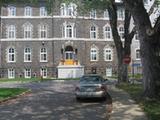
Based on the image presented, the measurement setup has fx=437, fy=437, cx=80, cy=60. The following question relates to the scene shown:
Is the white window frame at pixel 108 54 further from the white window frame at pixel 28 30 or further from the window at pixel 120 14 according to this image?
the white window frame at pixel 28 30

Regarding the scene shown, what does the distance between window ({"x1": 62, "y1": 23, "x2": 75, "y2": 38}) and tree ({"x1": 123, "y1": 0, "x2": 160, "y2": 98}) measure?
46.1 metres

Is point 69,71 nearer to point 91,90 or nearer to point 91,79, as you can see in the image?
point 91,79

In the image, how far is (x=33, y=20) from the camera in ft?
230

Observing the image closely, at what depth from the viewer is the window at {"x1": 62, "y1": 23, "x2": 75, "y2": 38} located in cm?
6912

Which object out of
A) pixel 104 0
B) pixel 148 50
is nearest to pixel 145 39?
pixel 148 50

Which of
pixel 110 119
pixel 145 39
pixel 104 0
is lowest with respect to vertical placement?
pixel 110 119

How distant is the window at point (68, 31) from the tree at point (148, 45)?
46123 millimetres

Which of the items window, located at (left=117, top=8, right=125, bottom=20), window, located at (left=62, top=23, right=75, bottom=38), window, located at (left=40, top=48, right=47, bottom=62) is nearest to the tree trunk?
window, located at (left=62, top=23, right=75, bottom=38)

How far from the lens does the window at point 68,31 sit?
69125 millimetres

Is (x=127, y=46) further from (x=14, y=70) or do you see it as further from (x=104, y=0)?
(x=14, y=70)

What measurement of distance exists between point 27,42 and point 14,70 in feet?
16.1

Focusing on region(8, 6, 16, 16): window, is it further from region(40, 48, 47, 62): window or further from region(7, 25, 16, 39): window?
region(40, 48, 47, 62): window

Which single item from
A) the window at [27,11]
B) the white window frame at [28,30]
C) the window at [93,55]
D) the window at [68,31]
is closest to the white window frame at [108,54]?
the window at [93,55]

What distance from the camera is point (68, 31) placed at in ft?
227
